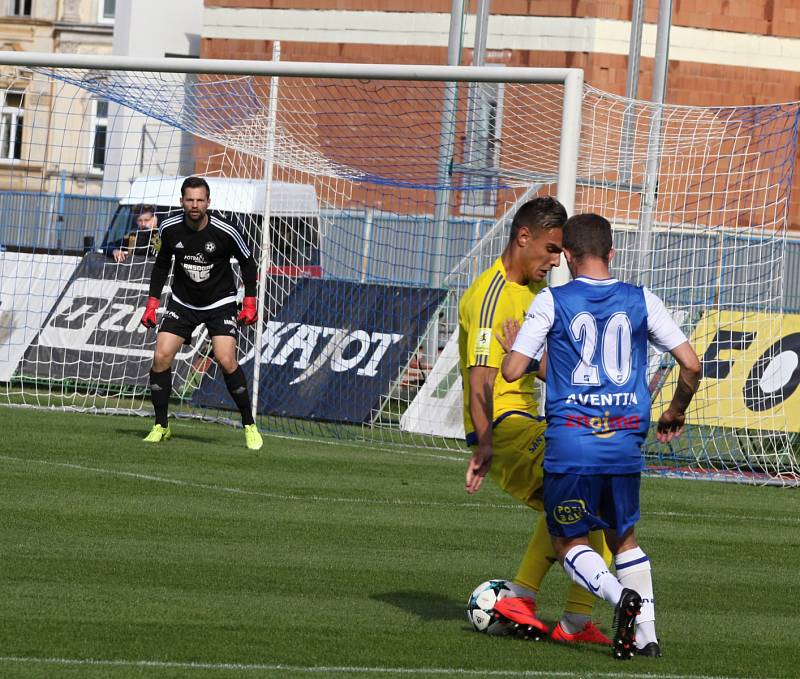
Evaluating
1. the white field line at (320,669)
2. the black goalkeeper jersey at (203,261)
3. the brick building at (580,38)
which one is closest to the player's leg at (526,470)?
the white field line at (320,669)

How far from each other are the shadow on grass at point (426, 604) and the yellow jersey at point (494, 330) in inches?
33.4

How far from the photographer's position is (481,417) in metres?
6.74

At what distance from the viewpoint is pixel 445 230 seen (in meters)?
20.0

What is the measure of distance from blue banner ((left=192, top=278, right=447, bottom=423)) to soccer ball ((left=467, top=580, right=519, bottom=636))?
9.93 m

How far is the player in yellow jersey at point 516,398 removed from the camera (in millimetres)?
6785

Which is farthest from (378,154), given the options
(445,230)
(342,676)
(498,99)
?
(342,676)

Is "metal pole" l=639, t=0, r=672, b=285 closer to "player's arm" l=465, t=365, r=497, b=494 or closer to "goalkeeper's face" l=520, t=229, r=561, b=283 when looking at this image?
"goalkeeper's face" l=520, t=229, r=561, b=283

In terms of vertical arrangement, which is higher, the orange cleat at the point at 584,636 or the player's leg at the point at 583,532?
the player's leg at the point at 583,532

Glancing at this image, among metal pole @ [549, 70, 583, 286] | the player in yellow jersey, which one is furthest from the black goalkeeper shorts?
the player in yellow jersey

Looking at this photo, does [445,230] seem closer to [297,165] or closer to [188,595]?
[297,165]

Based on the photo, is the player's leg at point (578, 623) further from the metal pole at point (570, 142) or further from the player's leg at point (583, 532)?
the metal pole at point (570, 142)

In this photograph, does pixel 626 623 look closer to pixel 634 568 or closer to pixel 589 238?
pixel 634 568

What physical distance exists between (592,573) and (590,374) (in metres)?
0.78

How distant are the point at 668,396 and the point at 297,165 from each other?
518 cm
